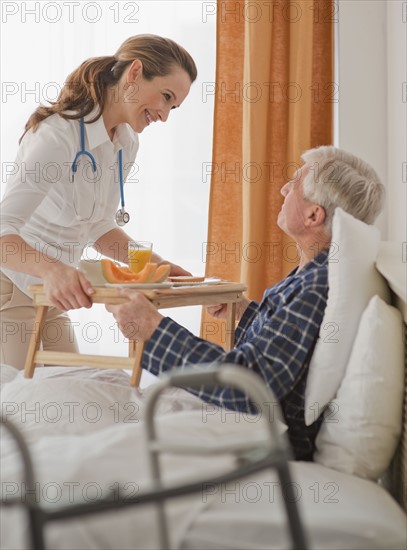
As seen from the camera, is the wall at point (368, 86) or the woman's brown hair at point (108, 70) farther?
the wall at point (368, 86)

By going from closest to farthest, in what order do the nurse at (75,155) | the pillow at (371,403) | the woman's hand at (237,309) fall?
the pillow at (371,403) < the nurse at (75,155) < the woman's hand at (237,309)

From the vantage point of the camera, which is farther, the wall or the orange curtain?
the orange curtain

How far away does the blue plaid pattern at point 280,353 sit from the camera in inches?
62.2

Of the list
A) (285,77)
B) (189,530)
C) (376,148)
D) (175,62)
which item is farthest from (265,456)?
(285,77)

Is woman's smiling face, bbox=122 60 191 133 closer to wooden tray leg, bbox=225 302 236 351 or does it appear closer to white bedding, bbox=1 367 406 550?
wooden tray leg, bbox=225 302 236 351

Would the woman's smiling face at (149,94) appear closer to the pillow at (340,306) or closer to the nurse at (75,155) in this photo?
the nurse at (75,155)

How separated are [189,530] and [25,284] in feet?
4.10

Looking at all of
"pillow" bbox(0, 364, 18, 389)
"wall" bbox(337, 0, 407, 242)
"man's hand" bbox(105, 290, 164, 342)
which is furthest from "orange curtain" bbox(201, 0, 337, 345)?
"man's hand" bbox(105, 290, 164, 342)

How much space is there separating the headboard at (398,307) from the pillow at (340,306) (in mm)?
40

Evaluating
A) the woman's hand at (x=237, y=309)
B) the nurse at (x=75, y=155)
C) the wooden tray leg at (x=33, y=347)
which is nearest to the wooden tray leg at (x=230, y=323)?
the woman's hand at (x=237, y=309)

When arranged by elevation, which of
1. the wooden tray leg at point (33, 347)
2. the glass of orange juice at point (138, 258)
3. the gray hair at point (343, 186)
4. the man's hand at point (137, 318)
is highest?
the gray hair at point (343, 186)

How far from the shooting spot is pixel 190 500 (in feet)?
4.00

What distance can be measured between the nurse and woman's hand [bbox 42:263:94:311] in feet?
0.92

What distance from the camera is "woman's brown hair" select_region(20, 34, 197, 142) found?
225 centimetres
